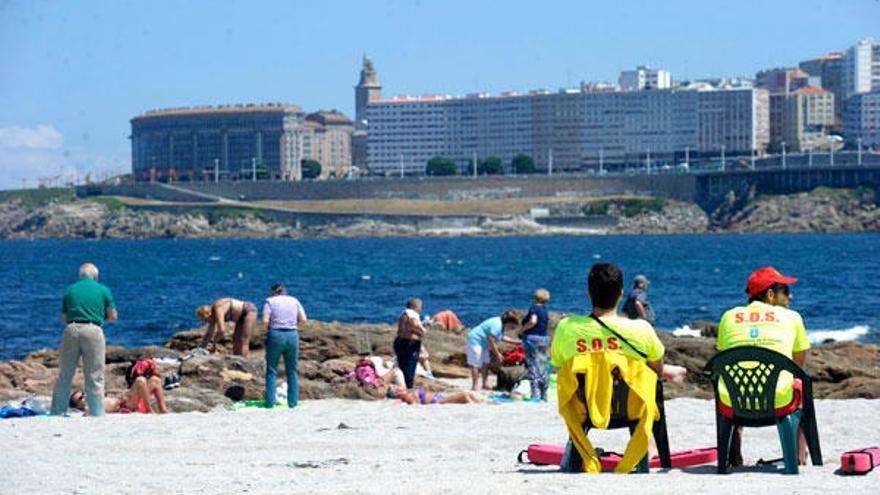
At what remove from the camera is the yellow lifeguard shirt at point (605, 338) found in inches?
361

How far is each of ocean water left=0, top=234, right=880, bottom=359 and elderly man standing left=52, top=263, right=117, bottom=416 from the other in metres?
18.8

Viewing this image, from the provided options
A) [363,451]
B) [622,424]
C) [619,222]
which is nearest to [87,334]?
[363,451]

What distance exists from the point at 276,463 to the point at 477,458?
1.32 metres

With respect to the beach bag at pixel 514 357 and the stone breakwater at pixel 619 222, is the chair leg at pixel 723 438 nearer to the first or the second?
the beach bag at pixel 514 357

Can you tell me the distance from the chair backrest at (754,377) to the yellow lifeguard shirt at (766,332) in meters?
0.05

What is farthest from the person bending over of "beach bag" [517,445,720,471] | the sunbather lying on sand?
"beach bag" [517,445,720,471]

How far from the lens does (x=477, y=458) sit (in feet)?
36.4

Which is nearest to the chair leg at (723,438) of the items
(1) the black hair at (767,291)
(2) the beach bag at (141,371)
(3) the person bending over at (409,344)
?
(1) the black hair at (767,291)

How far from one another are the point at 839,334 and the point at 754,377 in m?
25.8

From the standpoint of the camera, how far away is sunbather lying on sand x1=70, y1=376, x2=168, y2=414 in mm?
14945

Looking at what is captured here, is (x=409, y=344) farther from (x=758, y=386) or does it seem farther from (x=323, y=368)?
(x=758, y=386)

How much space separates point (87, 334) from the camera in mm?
14258

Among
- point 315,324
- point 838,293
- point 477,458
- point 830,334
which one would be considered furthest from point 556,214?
point 477,458

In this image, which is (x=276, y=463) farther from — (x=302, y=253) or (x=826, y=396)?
(x=302, y=253)
